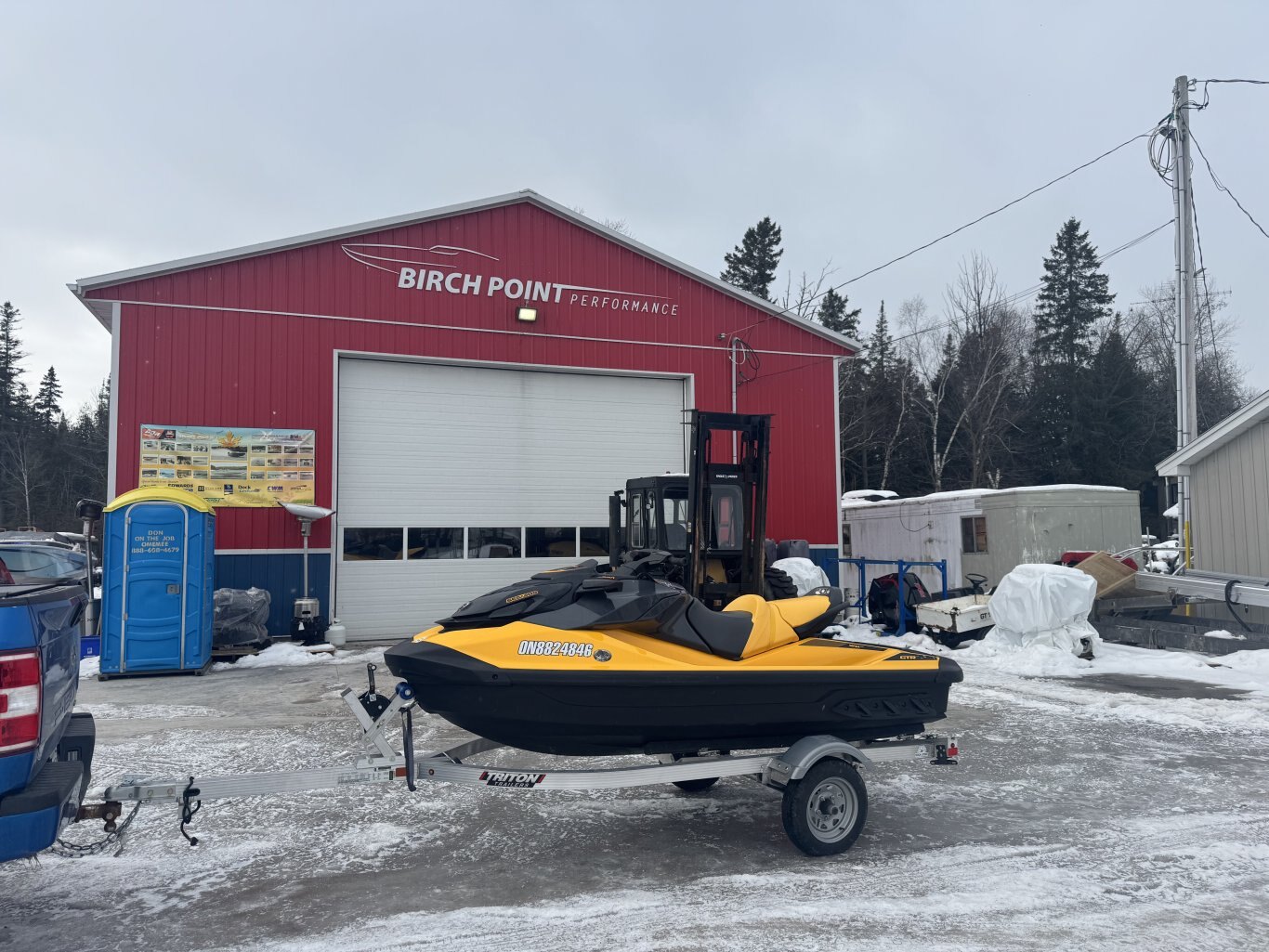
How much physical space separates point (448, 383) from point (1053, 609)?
9728 millimetres

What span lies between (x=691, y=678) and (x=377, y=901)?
1.74 m

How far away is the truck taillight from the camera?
2.88 metres

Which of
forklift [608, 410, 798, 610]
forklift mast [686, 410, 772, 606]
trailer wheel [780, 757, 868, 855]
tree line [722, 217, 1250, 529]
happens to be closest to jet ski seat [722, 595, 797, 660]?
trailer wheel [780, 757, 868, 855]

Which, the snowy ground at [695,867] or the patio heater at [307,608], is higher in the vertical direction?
the patio heater at [307,608]

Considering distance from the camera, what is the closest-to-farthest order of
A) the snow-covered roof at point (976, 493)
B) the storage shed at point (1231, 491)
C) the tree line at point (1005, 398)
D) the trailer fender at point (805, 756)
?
the trailer fender at point (805, 756) → the storage shed at point (1231, 491) → the snow-covered roof at point (976, 493) → the tree line at point (1005, 398)

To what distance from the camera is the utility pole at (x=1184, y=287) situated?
1478 cm

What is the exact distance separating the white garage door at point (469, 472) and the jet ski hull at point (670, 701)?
10503 mm

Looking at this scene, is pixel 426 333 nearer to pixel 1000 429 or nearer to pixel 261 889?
pixel 261 889

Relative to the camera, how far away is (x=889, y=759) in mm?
5016

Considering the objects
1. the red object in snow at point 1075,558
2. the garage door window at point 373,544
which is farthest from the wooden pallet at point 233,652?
the red object in snow at point 1075,558

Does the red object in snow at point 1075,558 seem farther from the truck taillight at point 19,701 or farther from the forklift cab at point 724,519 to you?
the truck taillight at point 19,701

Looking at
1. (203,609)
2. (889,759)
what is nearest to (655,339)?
(203,609)

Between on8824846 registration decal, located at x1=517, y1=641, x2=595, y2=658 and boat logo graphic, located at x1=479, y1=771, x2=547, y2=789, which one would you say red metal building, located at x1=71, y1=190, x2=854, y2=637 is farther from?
on8824846 registration decal, located at x1=517, y1=641, x2=595, y2=658

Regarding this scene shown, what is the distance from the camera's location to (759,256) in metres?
42.2
